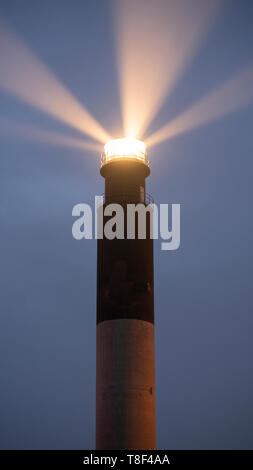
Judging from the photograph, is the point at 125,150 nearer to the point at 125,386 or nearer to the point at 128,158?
the point at 128,158

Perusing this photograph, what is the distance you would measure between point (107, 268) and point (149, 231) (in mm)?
3510

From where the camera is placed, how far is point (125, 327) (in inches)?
1540

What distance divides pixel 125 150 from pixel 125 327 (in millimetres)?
10917

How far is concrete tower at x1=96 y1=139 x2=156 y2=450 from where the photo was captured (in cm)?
3781

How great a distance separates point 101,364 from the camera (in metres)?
39.2

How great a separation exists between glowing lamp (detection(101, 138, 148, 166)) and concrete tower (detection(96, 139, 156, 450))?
1.4 inches

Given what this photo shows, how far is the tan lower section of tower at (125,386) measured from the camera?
123 ft

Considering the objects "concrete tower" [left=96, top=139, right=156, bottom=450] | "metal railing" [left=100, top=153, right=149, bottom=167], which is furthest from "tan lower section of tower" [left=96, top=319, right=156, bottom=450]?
"metal railing" [left=100, top=153, right=149, bottom=167]

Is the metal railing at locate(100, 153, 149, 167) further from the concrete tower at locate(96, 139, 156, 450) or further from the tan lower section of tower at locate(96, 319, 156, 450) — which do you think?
the tan lower section of tower at locate(96, 319, 156, 450)
